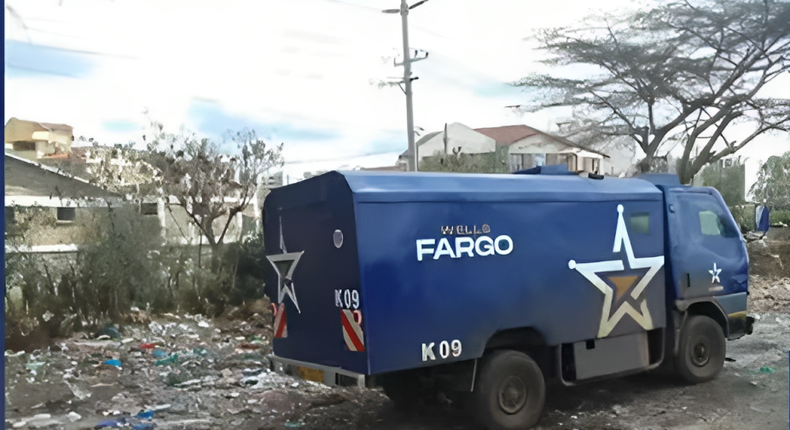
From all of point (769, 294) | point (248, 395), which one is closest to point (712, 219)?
point (248, 395)

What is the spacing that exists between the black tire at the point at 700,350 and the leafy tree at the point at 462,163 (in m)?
7.88

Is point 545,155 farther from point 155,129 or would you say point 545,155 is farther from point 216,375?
point 216,375

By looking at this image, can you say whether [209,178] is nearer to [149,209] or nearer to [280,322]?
[149,209]

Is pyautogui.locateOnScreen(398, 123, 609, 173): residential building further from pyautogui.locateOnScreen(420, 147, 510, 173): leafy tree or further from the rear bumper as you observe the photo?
the rear bumper

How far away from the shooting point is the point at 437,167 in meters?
15.3

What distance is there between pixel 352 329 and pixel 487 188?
161 cm

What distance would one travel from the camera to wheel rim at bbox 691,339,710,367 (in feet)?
23.9

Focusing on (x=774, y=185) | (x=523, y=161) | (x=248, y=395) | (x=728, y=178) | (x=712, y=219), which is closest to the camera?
(x=248, y=395)

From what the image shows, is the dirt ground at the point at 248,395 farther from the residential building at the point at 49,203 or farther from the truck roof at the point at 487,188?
the truck roof at the point at 487,188

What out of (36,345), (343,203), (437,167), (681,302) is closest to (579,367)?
(681,302)

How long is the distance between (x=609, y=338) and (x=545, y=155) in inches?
486

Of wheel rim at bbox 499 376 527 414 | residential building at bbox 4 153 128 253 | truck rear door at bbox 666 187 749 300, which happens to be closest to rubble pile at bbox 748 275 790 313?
truck rear door at bbox 666 187 749 300

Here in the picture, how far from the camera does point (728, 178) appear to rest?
19.2 m

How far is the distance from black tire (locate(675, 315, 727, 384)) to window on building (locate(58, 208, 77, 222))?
7693mm
